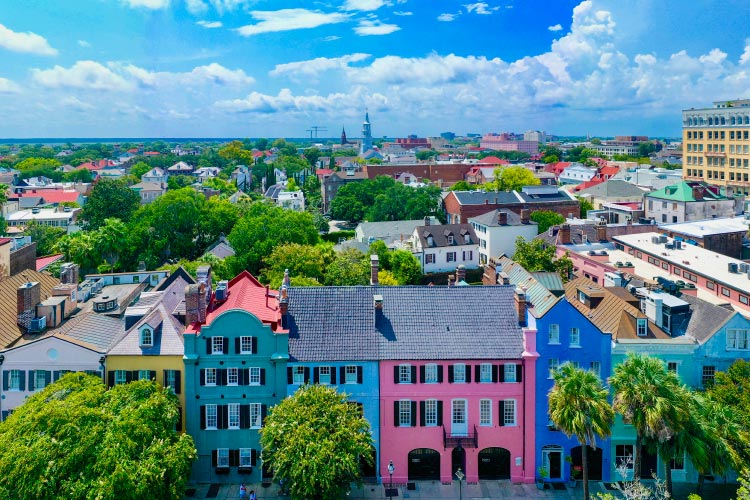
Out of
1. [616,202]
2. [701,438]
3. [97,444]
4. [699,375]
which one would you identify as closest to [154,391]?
[97,444]

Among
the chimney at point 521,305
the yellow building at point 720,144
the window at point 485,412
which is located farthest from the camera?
the yellow building at point 720,144

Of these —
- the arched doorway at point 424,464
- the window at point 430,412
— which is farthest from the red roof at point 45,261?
the window at point 430,412

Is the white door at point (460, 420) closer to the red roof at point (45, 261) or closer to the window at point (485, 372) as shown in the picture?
the window at point (485, 372)

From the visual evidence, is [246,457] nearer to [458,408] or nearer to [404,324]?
[404,324]

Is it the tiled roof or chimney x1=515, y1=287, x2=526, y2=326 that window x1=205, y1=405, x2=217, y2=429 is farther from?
chimney x1=515, y1=287, x2=526, y2=326

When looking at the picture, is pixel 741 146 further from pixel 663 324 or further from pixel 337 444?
pixel 337 444
